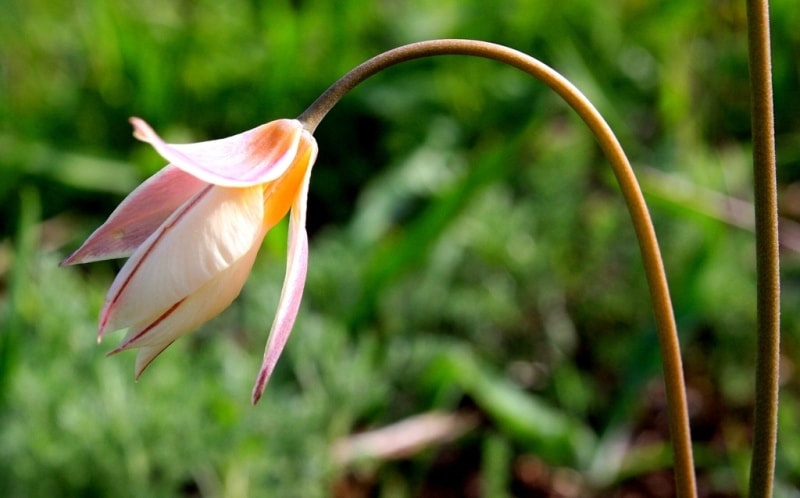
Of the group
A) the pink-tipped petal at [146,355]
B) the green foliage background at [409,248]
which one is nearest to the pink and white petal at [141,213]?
the pink-tipped petal at [146,355]

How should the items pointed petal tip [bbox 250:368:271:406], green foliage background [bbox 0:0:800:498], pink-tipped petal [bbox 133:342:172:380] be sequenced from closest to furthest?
pointed petal tip [bbox 250:368:271:406]
pink-tipped petal [bbox 133:342:172:380]
green foliage background [bbox 0:0:800:498]

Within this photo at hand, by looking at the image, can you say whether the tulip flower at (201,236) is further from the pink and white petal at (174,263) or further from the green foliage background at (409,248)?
the green foliage background at (409,248)

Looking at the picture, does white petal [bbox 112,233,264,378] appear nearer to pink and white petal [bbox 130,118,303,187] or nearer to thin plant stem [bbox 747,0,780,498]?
pink and white petal [bbox 130,118,303,187]

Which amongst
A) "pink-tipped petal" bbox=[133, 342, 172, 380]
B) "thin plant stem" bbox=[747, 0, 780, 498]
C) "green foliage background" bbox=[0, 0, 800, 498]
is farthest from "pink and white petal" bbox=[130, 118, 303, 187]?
"green foliage background" bbox=[0, 0, 800, 498]

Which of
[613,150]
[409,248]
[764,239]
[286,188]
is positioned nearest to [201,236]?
[286,188]

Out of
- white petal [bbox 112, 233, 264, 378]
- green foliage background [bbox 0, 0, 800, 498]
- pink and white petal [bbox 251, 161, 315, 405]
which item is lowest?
green foliage background [bbox 0, 0, 800, 498]

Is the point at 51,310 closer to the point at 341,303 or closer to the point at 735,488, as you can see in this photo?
the point at 341,303

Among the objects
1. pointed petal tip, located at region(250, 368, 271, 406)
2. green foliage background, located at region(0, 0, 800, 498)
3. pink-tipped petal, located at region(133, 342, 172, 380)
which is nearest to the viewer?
pointed petal tip, located at region(250, 368, 271, 406)
